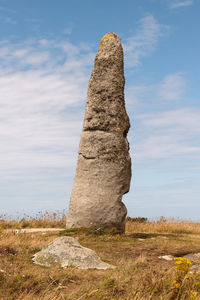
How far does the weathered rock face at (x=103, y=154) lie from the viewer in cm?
1322

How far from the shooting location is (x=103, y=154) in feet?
44.4

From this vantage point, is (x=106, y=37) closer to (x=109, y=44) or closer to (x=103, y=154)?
(x=109, y=44)

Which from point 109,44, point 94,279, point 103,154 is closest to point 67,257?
point 94,279

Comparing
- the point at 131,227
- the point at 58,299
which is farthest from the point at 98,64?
the point at 58,299

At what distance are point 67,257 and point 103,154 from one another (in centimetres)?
602

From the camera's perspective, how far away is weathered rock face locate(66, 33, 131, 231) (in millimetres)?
13219

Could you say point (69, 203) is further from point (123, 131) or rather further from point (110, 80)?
point (110, 80)

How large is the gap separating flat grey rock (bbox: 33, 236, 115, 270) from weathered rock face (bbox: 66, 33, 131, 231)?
4804mm

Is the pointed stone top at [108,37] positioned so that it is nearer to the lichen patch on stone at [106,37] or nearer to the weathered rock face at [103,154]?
the lichen patch on stone at [106,37]

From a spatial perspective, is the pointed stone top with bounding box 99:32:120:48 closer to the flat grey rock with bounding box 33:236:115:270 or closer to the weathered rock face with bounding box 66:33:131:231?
the weathered rock face with bounding box 66:33:131:231

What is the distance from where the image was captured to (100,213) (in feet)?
43.0

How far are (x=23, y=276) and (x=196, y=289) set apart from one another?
281cm

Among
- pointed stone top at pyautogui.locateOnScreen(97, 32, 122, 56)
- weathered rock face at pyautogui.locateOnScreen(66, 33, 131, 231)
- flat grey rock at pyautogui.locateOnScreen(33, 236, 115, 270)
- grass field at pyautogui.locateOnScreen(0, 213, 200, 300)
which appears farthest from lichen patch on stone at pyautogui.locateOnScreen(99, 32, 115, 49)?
flat grey rock at pyautogui.locateOnScreen(33, 236, 115, 270)

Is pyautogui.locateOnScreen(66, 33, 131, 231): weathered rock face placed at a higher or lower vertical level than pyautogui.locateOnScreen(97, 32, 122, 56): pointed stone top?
lower
